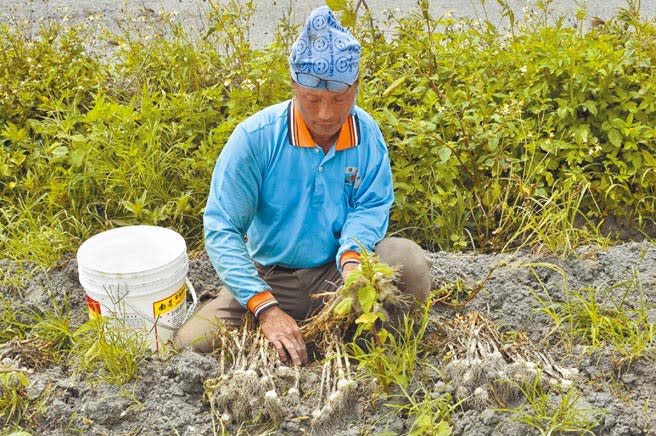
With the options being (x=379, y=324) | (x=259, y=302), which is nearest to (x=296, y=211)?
(x=259, y=302)

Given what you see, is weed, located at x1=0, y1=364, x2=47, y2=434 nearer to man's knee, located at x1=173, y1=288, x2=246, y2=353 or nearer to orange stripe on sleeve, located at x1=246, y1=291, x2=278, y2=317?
man's knee, located at x1=173, y1=288, x2=246, y2=353

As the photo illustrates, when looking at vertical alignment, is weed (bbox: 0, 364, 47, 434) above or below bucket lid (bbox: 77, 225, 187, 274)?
below

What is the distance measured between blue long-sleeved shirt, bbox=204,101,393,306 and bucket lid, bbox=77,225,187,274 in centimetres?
30

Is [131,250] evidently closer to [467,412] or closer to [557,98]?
[467,412]

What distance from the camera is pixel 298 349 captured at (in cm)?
307

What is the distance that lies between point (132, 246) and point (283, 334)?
2.69 ft

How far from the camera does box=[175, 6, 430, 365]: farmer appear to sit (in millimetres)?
3104

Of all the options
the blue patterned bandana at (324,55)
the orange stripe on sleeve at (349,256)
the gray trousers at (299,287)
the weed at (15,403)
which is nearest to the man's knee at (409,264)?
the gray trousers at (299,287)

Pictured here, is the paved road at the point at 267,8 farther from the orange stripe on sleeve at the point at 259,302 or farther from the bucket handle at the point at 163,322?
the orange stripe on sleeve at the point at 259,302

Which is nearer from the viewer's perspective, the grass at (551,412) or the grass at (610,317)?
the grass at (551,412)

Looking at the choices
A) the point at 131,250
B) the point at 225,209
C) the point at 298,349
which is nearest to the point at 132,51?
the point at 131,250

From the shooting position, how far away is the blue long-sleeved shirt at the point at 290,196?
10.3 feet

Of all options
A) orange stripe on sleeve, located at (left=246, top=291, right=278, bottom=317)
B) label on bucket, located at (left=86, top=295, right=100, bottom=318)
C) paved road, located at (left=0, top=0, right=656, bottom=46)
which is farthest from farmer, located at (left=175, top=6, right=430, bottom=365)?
paved road, located at (left=0, top=0, right=656, bottom=46)

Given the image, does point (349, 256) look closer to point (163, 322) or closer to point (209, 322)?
point (209, 322)
